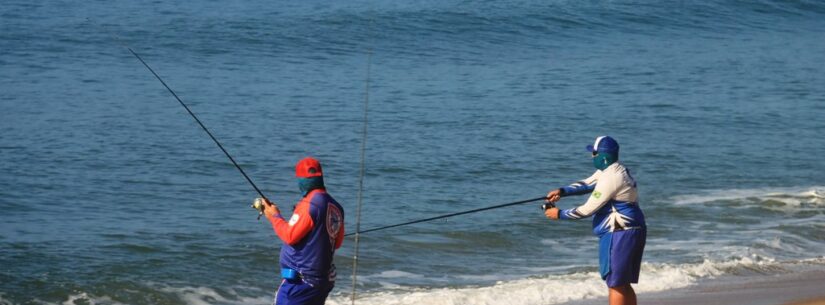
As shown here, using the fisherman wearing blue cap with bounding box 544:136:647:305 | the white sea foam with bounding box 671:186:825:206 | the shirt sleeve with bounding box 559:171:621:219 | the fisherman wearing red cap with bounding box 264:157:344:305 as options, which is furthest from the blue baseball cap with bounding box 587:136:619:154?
the white sea foam with bounding box 671:186:825:206

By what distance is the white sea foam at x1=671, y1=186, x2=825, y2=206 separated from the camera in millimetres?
13461

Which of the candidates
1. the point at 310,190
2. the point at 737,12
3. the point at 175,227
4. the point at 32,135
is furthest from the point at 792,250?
the point at 737,12

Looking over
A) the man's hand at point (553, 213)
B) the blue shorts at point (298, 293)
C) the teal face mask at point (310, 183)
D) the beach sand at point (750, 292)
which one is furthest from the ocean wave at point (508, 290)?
the teal face mask at point (310, 183)

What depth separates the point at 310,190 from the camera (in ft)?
19.8

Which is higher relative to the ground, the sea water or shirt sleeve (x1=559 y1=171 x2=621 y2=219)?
shirt sleeve (x1=559 y1=171 x2=621 y2=219)

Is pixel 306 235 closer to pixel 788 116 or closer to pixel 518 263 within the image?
pixel 518 263

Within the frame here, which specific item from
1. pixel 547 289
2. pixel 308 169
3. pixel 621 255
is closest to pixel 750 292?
pixel 547 289

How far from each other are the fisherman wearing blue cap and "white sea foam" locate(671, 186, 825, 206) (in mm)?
6552

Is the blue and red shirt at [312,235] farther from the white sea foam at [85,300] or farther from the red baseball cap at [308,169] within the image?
Result: the white sea foam at [85,300]

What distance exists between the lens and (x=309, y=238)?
5.99 meters

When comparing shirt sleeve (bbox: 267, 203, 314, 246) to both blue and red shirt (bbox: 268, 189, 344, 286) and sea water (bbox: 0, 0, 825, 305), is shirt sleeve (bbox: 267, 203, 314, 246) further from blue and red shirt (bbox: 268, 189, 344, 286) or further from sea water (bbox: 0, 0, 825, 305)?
sea water (bbox: 0, 0, 825, 305)

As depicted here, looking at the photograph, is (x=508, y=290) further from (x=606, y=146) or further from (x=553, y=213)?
(x=606, y=146)

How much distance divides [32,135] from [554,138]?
6783mm

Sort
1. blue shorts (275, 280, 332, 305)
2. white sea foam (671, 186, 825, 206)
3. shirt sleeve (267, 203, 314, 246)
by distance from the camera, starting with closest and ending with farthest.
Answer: shirt sleeve (267, 203, 314, 246) → blue shorts (275, 280, 332, 305) → white sea foam (671, 186, 825, 206)
